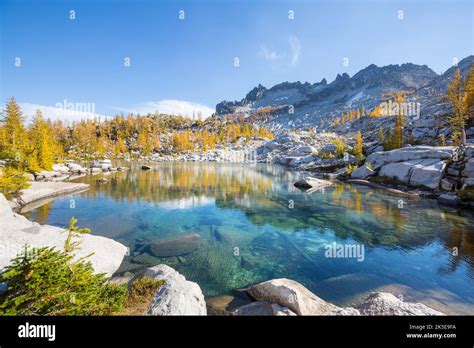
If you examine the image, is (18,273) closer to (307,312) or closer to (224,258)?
(307,312)

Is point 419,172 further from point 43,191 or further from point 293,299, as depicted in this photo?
point 43,191

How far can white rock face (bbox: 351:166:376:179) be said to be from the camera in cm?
4900

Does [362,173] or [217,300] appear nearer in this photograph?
[217,300]

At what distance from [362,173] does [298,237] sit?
39694 mm

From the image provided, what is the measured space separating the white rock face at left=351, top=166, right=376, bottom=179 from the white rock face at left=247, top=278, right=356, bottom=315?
158 ft

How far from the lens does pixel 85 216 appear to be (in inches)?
931

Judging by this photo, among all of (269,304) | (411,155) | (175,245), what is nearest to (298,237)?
(175,245)

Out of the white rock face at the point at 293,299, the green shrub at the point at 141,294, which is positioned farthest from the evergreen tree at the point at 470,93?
the green shrub at the point at 141,294

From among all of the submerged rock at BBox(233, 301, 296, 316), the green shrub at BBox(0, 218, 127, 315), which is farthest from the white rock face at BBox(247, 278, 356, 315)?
the green shrub at BBox(0, 218, 127, 315)

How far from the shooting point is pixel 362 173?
5022 centimetres

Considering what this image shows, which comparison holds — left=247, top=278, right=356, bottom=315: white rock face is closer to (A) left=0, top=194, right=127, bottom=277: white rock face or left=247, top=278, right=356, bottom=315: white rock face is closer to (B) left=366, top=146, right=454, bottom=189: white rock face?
(A) left=0, top=194, right=127, bottom=277: white rock face

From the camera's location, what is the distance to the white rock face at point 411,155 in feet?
125

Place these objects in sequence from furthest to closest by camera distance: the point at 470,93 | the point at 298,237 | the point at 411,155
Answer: the point at 470,93 < the point at 411,155 < the point at 298,237
